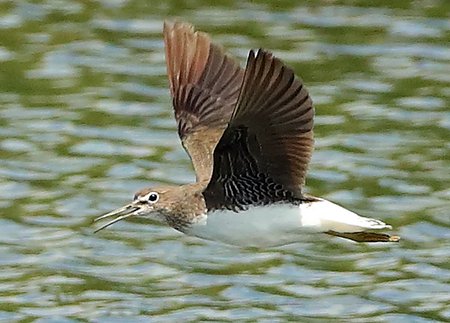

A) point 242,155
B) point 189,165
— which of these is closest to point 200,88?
point 242,155

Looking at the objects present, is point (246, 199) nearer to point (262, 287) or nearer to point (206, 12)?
point (262, 287)

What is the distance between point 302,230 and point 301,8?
307 inches

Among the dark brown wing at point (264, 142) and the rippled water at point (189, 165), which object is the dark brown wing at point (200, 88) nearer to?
the dark brown wing at point (264, 142)

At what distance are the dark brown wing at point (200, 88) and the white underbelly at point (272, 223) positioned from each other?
0.59 meters

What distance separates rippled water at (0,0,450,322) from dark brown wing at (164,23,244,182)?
0.95 meters

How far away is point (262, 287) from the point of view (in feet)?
40.0

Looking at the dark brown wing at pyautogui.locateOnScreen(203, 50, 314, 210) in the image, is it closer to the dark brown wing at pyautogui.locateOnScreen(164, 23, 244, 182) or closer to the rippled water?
the rippled water

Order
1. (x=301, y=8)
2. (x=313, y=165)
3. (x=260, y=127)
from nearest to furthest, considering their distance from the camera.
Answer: (x=260, y=127) → (x=313, y=165) → (x=301, y=8)

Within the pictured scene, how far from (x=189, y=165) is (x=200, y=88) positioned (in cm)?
347

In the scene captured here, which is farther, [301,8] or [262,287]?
[301,8]

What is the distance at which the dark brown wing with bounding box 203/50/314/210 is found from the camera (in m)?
8.85

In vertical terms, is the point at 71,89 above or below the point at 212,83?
below

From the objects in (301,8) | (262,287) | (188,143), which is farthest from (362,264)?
(301,8)

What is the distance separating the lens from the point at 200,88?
1060 cm
